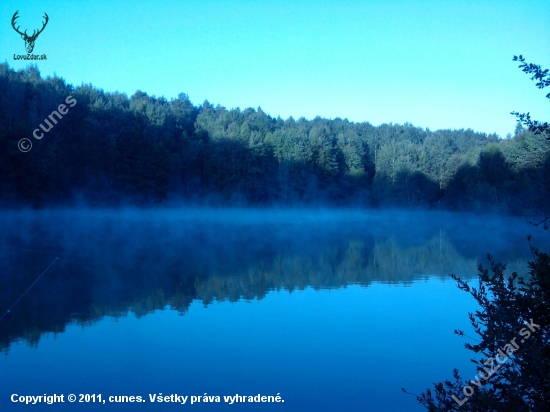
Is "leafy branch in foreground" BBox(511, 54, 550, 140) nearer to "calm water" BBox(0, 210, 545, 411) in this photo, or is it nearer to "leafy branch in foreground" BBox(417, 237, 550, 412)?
"leafy branch in foreground" BBox(417, 237, 550, 412)

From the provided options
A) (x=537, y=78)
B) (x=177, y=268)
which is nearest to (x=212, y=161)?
(x=177, y=268)

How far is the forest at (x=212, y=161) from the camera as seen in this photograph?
26516mm

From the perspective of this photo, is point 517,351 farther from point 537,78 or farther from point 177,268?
point 177,268

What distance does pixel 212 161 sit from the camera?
38.3 meters

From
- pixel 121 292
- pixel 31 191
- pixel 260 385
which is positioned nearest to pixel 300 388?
pixel 260 385

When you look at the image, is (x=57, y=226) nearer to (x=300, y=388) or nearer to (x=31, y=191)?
(x=31, y=191)

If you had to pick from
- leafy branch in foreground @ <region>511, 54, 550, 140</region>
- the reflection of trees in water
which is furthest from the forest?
leafy branch in foreground @ <region>511, 54, 550, 140</region>

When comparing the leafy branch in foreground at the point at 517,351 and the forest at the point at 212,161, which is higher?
the forest at the point at 212,161

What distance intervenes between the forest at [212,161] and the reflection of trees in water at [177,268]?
10.1m

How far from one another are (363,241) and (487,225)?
13.1 metres

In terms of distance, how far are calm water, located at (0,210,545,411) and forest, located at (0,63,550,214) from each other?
15.8 m

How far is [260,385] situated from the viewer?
414 cm

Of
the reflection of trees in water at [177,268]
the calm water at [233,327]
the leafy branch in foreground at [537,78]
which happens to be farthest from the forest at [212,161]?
the leafy branch in foreground at [537,78]

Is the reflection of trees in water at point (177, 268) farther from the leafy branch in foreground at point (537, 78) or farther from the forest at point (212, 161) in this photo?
the forest at point (212, 161)
